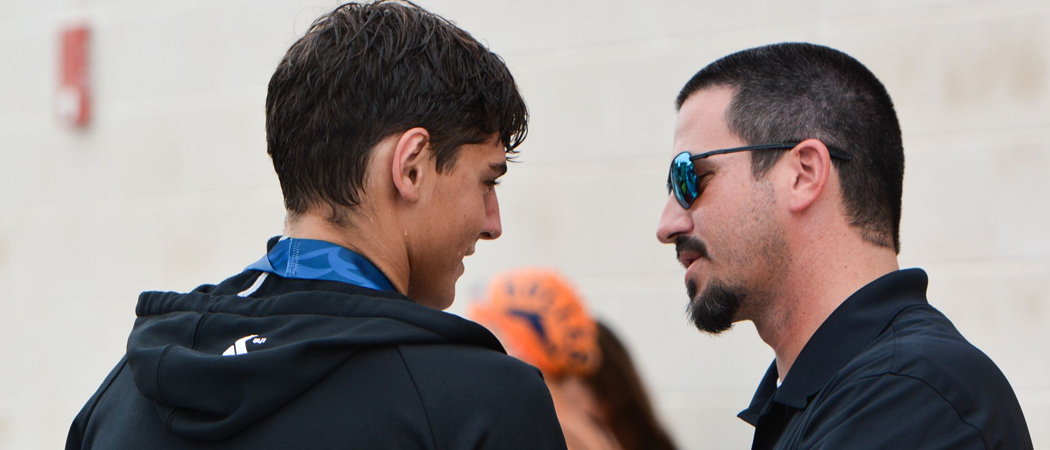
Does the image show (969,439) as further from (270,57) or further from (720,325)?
(270,57)

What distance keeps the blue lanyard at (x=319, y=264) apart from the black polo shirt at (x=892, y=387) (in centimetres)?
79

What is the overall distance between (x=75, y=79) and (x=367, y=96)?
12.9 ft

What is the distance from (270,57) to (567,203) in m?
1.63

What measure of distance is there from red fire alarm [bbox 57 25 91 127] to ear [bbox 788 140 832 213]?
3929mm

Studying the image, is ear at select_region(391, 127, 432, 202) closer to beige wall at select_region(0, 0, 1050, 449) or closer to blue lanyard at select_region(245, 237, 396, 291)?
blue lanyard at select_region(245, 237, 396, 291)

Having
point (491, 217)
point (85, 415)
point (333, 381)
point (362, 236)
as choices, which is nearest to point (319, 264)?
point (362, 236)

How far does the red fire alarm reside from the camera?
15.5ft

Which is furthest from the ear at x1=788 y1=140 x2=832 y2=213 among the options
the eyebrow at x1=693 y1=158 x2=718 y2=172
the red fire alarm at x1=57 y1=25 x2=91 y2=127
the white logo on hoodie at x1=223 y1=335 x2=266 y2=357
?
the red fire alarm at x1=57 y1=25 x2=91 y2=127

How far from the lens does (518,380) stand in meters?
1.29

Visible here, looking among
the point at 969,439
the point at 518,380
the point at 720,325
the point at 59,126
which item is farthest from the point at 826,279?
the point at 59,126

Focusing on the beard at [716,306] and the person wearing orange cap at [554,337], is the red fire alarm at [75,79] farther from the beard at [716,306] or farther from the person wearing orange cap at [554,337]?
the beard at [716,306]

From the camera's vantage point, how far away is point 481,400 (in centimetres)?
124

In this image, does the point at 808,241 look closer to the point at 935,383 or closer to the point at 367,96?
the point at 935,383

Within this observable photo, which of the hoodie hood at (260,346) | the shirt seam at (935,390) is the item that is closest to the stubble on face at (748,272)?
the shirt seam at (935,390)
